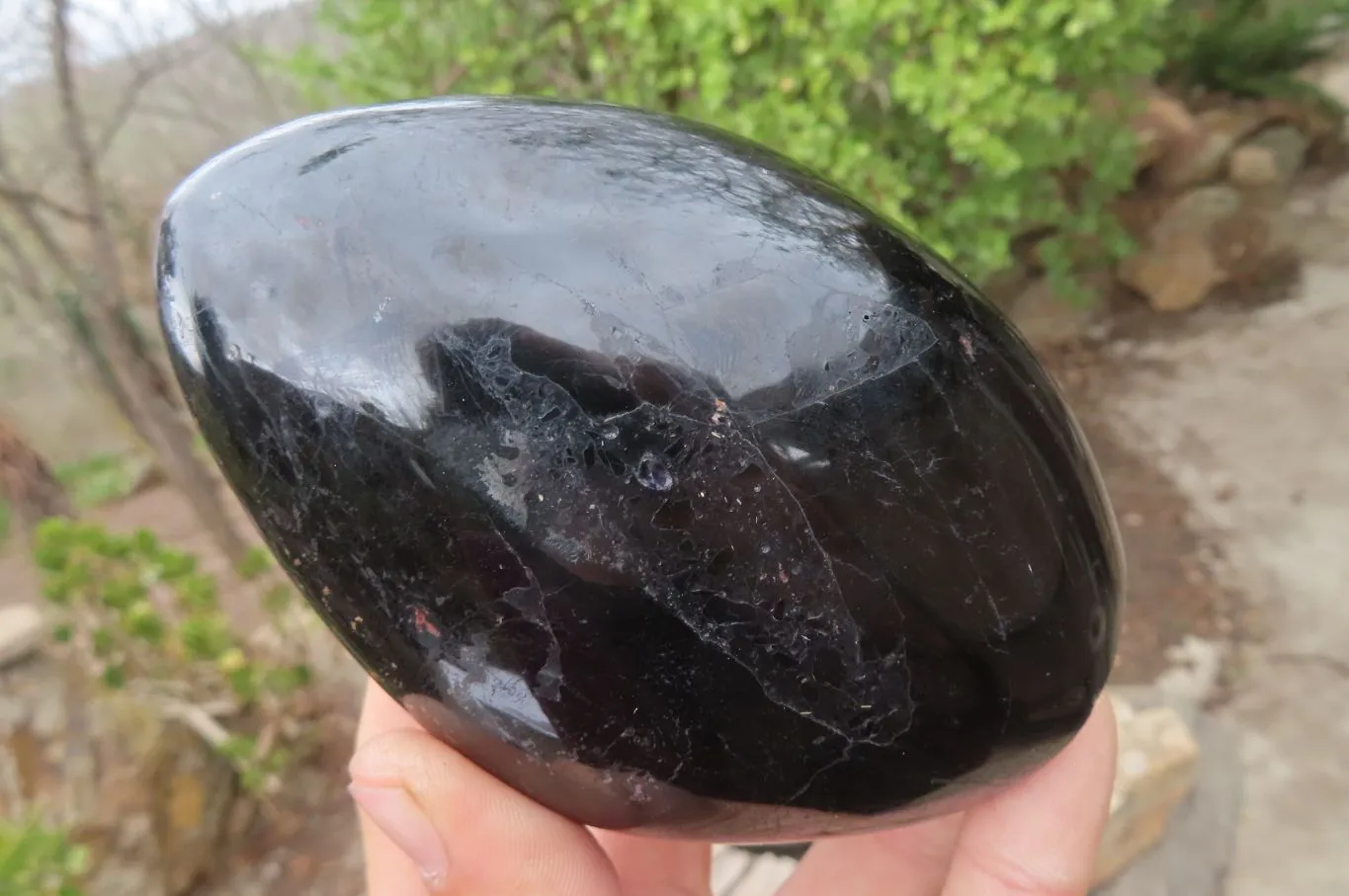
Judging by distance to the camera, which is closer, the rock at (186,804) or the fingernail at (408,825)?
the fingernail at (408,825)

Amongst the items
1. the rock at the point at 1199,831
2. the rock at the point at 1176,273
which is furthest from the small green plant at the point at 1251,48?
the rock at the point at 1199,831

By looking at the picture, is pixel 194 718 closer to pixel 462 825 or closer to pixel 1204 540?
pixel 462 825

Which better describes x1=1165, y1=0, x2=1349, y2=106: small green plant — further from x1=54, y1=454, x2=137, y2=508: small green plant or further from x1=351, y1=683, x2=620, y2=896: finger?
x1=54, y1=454, x2=137, y2=508: small green plant

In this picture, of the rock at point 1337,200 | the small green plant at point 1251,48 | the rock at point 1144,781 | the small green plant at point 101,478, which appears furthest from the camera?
the small green plant at point 101,478

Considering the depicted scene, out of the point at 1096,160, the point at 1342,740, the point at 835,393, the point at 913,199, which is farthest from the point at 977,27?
the point at 1342,740

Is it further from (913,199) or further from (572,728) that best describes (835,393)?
(913,199)

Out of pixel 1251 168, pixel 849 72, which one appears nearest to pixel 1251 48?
pixel 1251 168

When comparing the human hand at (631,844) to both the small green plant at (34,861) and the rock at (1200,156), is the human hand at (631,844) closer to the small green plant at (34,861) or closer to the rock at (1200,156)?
the small green plant at (34,861)
